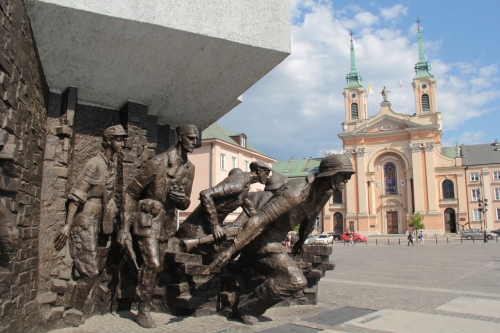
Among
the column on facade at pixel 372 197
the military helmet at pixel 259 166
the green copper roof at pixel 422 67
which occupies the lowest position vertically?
the military helmet at pixel 259 166

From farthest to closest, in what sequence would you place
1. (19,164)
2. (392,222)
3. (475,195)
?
(392,222)
(475,195)
(19,164)

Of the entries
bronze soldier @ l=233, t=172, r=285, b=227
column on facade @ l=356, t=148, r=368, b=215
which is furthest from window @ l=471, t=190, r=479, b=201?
bronze soldier @ l=233, t=172, r=285, b=227

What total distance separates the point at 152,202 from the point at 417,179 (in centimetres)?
5713

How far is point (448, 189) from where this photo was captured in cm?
5775

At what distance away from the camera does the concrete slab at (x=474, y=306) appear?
6.22m

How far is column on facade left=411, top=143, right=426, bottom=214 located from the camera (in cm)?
5656

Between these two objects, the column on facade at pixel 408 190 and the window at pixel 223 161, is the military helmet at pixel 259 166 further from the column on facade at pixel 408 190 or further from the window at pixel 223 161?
the column on facade at pixel 408 190

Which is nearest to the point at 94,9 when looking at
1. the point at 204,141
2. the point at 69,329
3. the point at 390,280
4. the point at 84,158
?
the point at 84,158

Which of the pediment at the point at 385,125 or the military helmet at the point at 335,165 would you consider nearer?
the military helmet at the point at 335,165

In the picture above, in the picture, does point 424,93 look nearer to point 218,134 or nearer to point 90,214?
point 218,134

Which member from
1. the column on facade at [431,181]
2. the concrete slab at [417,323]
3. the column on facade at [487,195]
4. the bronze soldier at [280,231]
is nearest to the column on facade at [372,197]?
the column on facade at [431,181]

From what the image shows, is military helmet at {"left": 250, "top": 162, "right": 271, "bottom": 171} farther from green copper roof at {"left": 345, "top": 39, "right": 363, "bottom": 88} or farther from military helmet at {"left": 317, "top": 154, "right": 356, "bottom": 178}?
green copper roof at {"left": 345, "top": 39, "right": 363, "bottom": 88}

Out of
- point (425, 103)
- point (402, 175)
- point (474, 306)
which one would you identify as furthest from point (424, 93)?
point (474, 306)

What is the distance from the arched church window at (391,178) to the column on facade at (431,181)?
4.57 m
